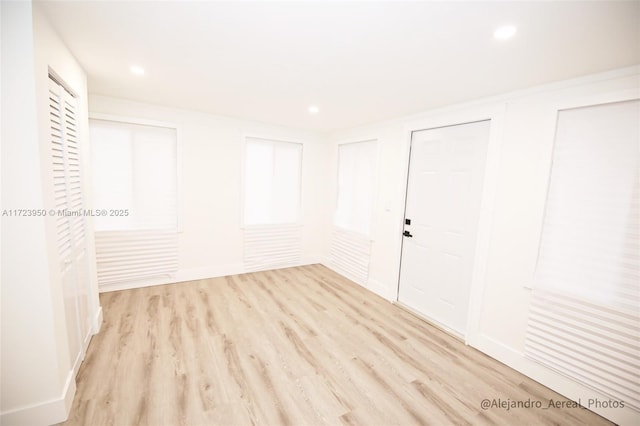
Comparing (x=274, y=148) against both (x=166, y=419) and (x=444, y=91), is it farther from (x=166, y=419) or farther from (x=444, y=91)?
(x=166, y=419)

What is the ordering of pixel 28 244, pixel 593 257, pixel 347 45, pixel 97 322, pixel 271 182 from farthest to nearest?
pixel 271 182 → pixel 97 322 → pixel 593 257 → pixel 347 45 → pixel 28 244

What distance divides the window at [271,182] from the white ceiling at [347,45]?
1586 millimetres

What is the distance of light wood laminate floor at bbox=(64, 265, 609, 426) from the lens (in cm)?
180

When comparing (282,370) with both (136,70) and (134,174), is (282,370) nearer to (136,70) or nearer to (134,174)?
(136,70)

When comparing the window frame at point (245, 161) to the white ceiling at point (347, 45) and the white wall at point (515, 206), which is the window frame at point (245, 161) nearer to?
the white ceiling at point (347, 45)

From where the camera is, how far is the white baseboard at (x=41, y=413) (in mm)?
1516

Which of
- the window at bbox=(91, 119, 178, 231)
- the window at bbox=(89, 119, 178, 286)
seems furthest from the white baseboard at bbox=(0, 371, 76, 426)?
the window at bbox=(91, 119, 178, 231)

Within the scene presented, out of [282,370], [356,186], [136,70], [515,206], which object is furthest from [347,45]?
[356,186]

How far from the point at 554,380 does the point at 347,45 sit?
9.68 ft

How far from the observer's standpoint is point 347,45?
1.71 m

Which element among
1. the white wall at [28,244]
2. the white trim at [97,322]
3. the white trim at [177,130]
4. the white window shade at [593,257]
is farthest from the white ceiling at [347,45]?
the white trim at [97,322]

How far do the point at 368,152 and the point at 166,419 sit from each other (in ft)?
12.0

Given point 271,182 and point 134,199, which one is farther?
point 271,182

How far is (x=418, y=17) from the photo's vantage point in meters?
1.40
